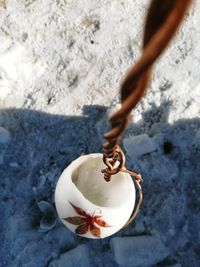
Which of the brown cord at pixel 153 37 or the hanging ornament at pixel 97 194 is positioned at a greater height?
the brown cord at pixel 153 37

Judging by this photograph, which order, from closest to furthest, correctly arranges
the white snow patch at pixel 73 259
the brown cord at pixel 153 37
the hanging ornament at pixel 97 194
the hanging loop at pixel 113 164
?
the brown cord at pixel 153 37 < the hanging loop at pixel 113 164 < the hanging ornament at pixel 97 194 < the white snow patch at pixel 73 259

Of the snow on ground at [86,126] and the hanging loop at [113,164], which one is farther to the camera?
the snow on ground at [86,126]

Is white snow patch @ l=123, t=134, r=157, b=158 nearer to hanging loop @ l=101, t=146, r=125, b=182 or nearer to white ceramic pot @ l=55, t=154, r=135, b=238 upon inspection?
white ceramic pot @ l=55, t=154, r=135, b=238

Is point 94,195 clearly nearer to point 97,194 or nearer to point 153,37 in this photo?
point 97,194

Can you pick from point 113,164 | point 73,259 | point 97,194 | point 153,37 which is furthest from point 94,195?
point 153,37

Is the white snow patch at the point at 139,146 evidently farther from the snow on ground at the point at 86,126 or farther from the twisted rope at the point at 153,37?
the twisted rope at the point at 153,37

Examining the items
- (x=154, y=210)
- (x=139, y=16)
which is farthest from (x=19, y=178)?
(x=139, y=16)

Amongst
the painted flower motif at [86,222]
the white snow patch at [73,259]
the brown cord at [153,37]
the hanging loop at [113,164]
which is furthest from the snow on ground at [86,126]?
the brown cord at [153,37]
